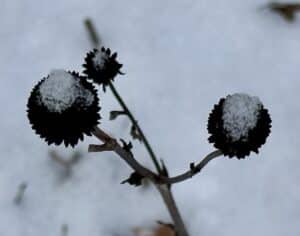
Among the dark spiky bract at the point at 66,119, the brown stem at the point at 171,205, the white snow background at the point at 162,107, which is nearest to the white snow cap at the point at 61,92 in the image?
the dark spiky bract at the point at 66,119

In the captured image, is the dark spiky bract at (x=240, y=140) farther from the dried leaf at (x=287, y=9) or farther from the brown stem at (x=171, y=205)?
the dried leaf at (x=287, y=9)

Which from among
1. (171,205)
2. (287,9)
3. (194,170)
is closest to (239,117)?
(194,170)

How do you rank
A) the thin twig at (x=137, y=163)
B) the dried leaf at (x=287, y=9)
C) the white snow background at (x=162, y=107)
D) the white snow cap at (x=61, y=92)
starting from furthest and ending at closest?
the dried leaf at (x=287, y=9) < the white snow background at (x=162, y=107) < the thin twig at (x=137, y=163) < the white snow cap at (x=61, y=92)

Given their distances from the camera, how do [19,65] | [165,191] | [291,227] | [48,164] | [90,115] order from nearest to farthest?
[90,115] < [165,191] < [291,227] < [48,164] < [19,65]

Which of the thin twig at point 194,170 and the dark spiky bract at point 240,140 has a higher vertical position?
the thin twig at point 194,170

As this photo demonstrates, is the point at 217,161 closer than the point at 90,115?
No

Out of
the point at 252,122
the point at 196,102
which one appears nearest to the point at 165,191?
the point at 252,122

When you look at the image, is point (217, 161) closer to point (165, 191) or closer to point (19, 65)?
point (165, 191)
